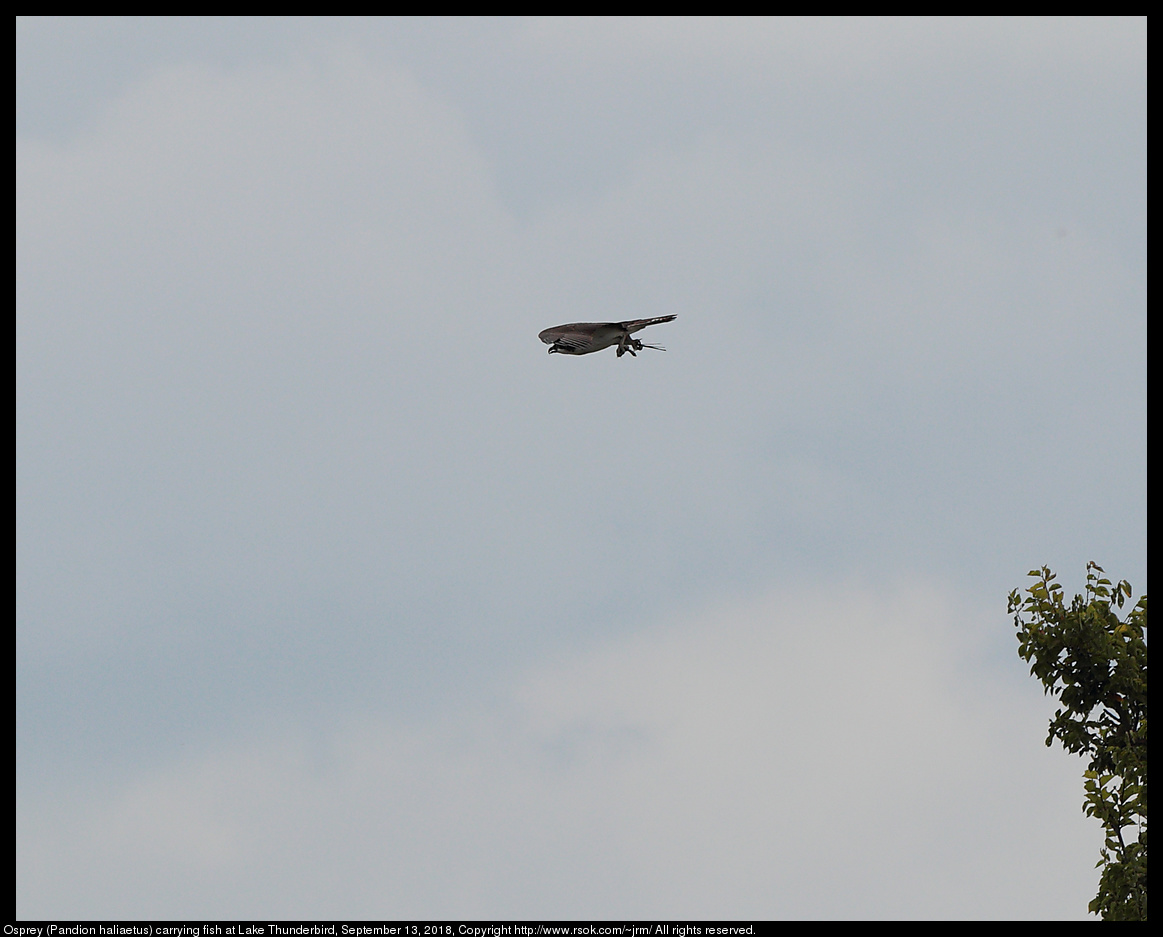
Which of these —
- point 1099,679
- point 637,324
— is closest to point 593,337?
point 637,324

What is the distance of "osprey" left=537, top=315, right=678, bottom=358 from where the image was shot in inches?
583

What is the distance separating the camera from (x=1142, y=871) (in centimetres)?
1551

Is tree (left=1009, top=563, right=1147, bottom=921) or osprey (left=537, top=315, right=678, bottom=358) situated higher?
osprey (left=537, top=315, right=678, bottom=358)

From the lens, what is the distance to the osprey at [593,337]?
1480cm

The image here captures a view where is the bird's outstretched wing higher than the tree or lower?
higher

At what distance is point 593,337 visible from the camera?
1485cm

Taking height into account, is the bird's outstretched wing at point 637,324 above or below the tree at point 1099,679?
above

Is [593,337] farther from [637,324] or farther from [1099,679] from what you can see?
[1099,679]

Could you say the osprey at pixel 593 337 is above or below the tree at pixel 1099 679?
above
